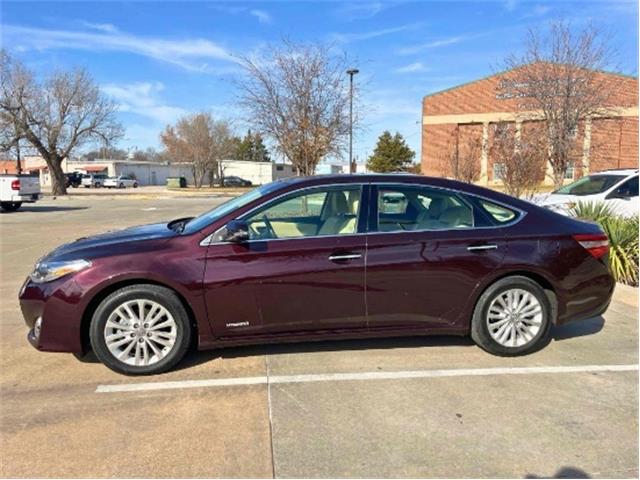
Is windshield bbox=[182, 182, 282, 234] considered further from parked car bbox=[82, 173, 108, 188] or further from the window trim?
parked car bbox=[82, 173, 108, 188]

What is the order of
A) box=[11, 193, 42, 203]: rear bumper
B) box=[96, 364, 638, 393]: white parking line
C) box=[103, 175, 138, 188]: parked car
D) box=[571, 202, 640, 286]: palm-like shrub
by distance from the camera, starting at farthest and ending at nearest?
box=[103, 175, 138, 188]: parked car < box=[11, 193, 42, 203]: rear bumper < box=[571, 202, 640, 286]: palm-like shrub < box=[96, 364, 638, 393]: white parking line

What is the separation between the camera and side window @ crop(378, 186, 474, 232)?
432cm

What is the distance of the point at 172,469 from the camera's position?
2.80 m

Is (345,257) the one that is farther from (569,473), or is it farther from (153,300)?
(569,473)

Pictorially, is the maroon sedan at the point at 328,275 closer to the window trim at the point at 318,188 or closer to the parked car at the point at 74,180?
the window trim at the point at 318,188

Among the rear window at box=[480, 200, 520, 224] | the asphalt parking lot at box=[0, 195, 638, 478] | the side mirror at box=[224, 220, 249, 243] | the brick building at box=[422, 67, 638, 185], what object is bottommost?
the asphalt parking lot at box=[0, 195, 638, 478]

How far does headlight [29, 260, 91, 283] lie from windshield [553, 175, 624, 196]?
1002cm

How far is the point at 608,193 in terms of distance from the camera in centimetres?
1033

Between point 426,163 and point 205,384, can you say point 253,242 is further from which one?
point 426,163

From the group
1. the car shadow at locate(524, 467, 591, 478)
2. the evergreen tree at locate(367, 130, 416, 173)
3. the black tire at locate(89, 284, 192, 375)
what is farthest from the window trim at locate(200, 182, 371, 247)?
the evergreen tree at locate(367, 130, 416, 173)

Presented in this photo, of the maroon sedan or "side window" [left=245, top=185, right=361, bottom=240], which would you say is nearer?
the maroon sedan

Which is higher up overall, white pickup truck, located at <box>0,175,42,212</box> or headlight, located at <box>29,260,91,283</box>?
white pickup truck, located at <box>0,175,42,212</box>

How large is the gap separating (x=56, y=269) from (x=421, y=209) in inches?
119

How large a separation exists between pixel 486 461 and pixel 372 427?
0.71 m
